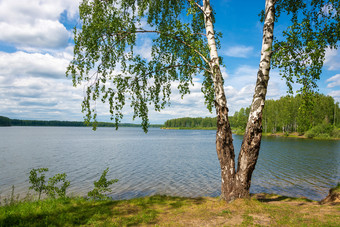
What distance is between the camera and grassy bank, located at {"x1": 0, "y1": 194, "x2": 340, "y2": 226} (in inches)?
277

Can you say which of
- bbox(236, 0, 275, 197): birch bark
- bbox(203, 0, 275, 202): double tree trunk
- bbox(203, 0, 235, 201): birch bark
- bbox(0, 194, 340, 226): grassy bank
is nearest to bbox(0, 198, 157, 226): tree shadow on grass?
bbox(0, 194, 340, 226): grassy bank

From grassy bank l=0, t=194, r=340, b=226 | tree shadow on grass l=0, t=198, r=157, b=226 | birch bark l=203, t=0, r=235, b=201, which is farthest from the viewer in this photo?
birch bark l=203, t=0, r=235, b=201

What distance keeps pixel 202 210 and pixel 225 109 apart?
4.24 metres

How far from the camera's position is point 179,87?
11.6 meters

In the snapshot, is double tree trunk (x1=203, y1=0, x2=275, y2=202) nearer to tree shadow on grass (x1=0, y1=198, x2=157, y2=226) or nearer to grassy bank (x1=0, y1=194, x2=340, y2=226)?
grassy bank (x1=0, y1=194, x2=340, y2=226)

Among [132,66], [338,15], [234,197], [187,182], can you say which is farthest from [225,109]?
[187,182]

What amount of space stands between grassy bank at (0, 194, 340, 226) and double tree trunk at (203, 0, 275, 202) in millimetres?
652

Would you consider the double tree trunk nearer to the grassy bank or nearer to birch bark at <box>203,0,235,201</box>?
birch bark at <box>203,0,235,201</box>

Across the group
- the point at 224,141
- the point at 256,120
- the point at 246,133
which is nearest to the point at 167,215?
the point at 224,141

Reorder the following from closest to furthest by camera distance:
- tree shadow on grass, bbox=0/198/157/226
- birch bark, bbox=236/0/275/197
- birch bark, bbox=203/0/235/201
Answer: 1. tree shadow on grass, bbox=0/198/157/226
2. birch bark, bbox=236/0/275/197
3. birch bark, bbox=203/0/235/201

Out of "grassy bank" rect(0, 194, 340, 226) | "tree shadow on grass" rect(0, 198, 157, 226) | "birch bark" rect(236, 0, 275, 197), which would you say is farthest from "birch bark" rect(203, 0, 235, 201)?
"tree shadow on grass" rect(0, 198, 157, 226)

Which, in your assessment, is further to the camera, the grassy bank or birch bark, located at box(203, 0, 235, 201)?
birch bark, located at box(203, 0, 235, 201)

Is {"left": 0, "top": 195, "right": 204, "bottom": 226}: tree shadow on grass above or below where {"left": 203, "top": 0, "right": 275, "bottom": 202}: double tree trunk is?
below

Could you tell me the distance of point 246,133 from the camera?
348 inches
